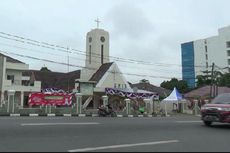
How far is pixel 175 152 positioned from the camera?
9.38 meters

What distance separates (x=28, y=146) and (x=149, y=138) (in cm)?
383

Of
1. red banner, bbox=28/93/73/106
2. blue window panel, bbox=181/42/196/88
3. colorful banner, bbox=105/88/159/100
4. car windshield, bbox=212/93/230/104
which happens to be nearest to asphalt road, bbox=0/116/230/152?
car windshield, bbox=212/93/230/104

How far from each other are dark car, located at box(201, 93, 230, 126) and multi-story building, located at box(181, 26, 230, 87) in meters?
85.4

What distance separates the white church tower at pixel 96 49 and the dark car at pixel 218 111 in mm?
49186

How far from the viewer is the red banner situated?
34.8m

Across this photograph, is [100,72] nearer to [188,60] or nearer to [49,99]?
[49,99]

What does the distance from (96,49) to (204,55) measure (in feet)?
177

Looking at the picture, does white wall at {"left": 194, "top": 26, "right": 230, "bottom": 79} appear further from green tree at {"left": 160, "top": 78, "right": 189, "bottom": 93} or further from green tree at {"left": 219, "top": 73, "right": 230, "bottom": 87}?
Result: green tree at {"left": 219, "top": 73, "right": 230, "bottom": 87}

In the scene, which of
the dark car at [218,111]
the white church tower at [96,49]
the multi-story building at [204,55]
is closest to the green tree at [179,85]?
the multi-story building at [204,55]

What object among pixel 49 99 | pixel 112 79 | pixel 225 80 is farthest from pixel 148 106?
pixel 225 80

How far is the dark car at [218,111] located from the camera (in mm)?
15250

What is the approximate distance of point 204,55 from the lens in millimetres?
111375

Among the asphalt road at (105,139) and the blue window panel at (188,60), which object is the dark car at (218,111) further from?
the blue window panel at (188,60)

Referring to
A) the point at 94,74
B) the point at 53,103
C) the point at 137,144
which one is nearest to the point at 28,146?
the point at 137,144
